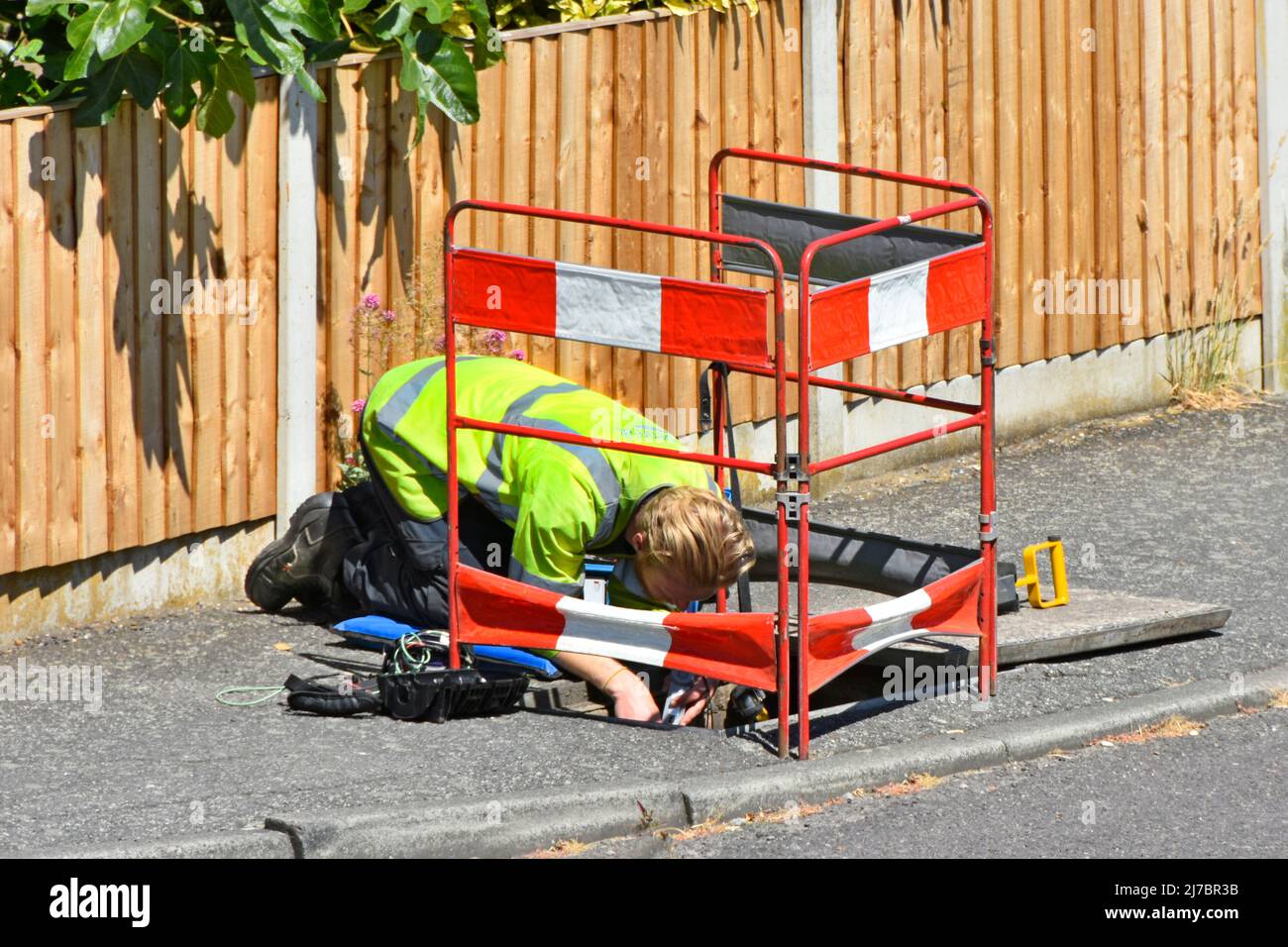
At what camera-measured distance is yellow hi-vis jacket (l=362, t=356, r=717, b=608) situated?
6.21 metres

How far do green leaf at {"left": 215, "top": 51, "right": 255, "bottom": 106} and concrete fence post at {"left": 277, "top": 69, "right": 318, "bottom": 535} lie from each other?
40 centimetres

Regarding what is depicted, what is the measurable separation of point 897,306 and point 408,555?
1.95m

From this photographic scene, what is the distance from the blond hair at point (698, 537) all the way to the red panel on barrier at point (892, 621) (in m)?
0.37

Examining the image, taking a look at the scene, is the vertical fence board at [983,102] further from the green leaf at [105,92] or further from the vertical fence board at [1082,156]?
the green leaf at [105,92]

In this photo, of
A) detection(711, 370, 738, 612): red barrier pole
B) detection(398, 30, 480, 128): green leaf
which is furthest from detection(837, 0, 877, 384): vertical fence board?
detection(711, 370, 738, 612): red barrier pole

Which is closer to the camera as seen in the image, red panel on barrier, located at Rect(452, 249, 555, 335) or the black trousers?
red panel on barrier, located at Rect(452, 249, 555, 335)

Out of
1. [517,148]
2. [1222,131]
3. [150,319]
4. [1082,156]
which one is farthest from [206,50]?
[1222,131]

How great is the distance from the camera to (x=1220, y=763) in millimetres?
5930

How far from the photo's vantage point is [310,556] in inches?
289

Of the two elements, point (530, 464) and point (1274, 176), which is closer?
point (530, 464)

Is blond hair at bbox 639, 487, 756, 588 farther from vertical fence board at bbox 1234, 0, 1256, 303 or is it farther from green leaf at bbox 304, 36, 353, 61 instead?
vertical fence board at bbox 1234, 0, 1256, 303

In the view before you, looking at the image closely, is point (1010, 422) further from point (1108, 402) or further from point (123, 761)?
point (123, 761)

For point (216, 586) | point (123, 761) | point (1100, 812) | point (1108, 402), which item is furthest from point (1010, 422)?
point (123, 761)

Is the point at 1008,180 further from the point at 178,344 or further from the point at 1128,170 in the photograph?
the point at 178,344
